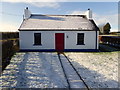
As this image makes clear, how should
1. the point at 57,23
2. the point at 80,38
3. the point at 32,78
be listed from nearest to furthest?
the point at 32,78 → the point at 80,38 → the point at 57,23

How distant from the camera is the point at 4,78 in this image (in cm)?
633

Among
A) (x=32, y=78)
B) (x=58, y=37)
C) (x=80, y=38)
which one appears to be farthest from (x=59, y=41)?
(x=32, y=78)

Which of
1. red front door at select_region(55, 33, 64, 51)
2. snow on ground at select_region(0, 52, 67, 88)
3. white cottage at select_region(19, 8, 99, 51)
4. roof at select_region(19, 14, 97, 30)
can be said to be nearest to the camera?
snow on ground at select_region(0, 52, 67, 88)

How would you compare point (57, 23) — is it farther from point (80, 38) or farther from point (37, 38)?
point (80, 38)

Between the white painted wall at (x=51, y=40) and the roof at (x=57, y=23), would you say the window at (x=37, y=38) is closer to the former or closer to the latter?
the white painted wall at (x=51, y=40)

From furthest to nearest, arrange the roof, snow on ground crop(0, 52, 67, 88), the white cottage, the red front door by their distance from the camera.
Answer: the roof < the red front door < the white cottage < snow on ground crop(0, 52, 67, 88)

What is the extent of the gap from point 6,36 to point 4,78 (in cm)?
2354

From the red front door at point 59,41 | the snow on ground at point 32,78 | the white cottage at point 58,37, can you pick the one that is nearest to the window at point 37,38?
the white cottage at point 58,37

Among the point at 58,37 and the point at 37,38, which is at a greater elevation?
the point at 58,37

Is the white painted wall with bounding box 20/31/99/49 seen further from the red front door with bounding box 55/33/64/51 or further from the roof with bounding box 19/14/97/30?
the roof with bounding box 19/14/97/30

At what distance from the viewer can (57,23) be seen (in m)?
15.6

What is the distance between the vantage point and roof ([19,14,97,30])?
1459cm

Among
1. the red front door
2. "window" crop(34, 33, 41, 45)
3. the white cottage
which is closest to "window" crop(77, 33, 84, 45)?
the white cottage

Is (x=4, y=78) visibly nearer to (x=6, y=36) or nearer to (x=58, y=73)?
(x=58, y=73)
